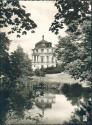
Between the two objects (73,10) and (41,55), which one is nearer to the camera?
(73,10)

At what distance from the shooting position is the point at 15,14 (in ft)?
54.9

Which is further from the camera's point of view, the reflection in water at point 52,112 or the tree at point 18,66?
the tree at point 18,66

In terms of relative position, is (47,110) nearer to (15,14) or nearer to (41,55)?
(15,14)

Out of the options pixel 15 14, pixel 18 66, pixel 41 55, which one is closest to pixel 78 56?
pixel 18 66

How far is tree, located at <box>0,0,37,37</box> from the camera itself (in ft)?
54.2

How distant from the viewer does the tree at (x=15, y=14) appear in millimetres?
16516

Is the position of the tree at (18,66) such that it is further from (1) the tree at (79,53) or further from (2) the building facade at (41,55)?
(2) the building facade at (41,55)

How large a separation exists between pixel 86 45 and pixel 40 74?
54554mm

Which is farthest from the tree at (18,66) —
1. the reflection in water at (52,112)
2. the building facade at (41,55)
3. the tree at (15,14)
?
the tree at (15,14)

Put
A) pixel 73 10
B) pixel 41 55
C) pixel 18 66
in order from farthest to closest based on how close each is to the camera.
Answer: pixel 41 55
pixel 18 66
pixel 73 10

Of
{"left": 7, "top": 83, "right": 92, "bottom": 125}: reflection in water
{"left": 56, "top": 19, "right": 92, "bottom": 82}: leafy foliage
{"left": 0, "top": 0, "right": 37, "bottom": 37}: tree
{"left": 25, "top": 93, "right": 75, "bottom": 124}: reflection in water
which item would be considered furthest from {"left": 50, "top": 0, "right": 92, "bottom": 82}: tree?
{"left": 0, "top": 0, "right": 37, "bottom": 37}: tree

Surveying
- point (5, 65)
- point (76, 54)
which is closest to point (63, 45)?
point (76, 54)

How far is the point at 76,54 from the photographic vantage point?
59.0 meters

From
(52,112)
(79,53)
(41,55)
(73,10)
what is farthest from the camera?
(41,55)
